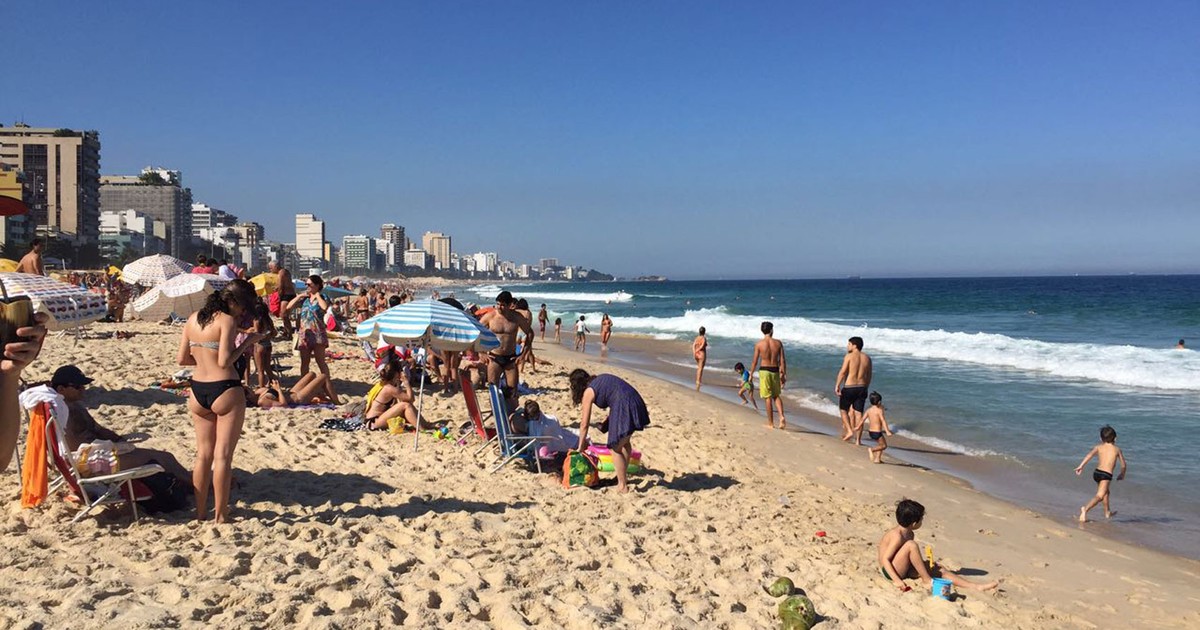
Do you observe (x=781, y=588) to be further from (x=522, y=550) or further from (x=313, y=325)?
(x=313, y=325)

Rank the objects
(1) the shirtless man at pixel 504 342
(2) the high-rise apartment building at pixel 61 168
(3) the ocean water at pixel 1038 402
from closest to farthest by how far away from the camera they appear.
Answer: (3) the ocean water at pixel 1038 402 → (1) the shirtless man at pixel 504 342 → (2) the high-rise apartment building at pixel 61 168

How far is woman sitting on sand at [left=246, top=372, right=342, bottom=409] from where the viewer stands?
889 cm

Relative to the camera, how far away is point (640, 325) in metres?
37.9

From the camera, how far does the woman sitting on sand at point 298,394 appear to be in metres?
8.89

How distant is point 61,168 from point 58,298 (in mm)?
93988

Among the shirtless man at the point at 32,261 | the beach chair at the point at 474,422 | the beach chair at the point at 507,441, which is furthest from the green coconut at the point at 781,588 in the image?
the shirtless man at the point at 32,261

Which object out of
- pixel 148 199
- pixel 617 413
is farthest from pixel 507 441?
pixel 148 199

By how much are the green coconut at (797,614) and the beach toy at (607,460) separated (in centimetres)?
289

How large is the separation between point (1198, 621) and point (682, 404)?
25.9 feet

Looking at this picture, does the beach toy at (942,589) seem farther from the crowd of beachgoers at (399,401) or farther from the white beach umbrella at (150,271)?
the white beach umbrella at (150,271)

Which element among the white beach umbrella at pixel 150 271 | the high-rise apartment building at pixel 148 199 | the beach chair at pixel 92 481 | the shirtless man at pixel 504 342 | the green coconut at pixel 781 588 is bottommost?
the green coconut at pixel 781 588

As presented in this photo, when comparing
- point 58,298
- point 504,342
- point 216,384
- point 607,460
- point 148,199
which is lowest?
point 607,460

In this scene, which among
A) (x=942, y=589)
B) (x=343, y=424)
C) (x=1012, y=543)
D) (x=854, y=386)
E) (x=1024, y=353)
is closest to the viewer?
(x=942, y=589)

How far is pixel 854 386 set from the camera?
31.8ft
